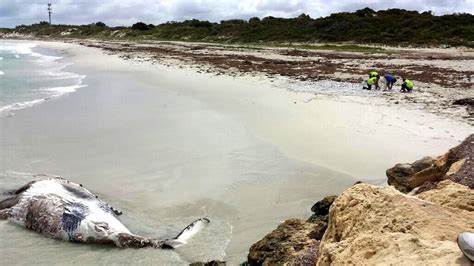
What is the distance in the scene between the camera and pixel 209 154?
29.2ft

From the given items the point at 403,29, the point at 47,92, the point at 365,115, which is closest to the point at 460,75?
the point at 365,115

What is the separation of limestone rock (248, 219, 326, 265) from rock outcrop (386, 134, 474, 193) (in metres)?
1.34

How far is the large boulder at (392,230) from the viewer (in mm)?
2762

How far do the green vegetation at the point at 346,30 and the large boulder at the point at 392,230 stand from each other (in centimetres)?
3557

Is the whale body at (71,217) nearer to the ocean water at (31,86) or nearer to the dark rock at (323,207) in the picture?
the dark rock at (323,207)

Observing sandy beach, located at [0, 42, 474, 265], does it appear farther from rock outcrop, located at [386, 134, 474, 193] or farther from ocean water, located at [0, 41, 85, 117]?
rock outcrop, located at [386, 134, 474, 193]

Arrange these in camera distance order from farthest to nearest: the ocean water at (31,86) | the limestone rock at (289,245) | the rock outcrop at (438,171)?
the ocean water at (31,86), the rock outcrop at (438,171), the limestone rock at (289,245)

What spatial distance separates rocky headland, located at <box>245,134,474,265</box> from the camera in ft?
9.31

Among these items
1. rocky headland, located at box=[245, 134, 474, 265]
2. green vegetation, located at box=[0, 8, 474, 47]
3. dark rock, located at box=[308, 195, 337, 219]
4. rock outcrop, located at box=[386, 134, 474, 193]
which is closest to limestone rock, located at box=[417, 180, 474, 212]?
rocky headland, located at box=[245, 134, 474, 265]

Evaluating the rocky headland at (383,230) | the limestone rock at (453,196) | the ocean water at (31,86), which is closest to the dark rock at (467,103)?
the rocky headland at (383,230)

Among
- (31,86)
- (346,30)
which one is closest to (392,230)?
(31,86)

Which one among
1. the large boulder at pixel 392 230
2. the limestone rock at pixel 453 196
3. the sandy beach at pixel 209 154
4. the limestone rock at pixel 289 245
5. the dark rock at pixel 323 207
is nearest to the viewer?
the large boulder at pixel 392 230

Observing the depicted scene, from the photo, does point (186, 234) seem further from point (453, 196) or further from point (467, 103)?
point (467, 103)

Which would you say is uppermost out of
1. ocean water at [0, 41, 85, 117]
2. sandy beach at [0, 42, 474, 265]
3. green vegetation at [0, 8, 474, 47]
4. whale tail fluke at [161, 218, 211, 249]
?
green vegetation at [0, 8, 474, 47]
